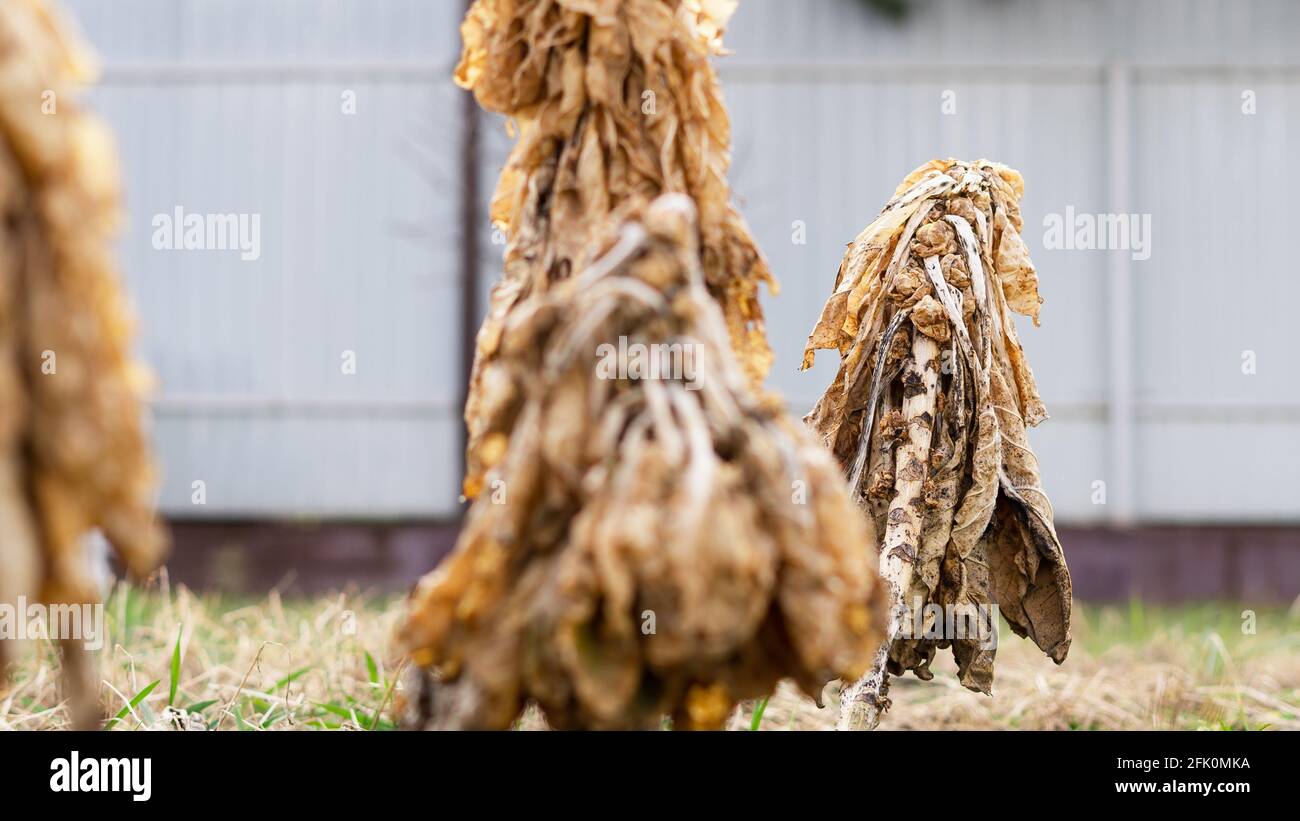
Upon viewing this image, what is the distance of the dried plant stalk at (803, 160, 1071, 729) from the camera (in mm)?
3021

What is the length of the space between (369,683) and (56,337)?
2568 millimetres

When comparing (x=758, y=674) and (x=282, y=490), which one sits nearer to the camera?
(x=758, y=674)

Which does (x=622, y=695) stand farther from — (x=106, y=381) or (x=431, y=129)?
(x=431, y=129)

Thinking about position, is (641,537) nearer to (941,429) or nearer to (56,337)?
(56,337)

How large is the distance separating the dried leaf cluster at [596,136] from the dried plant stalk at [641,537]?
319 millimetres

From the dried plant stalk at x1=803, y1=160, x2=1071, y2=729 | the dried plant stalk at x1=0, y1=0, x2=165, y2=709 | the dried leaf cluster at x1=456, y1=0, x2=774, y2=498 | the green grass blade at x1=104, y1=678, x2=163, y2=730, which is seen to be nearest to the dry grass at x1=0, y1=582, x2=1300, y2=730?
the green grass blade at x1=104, y1=678, x2=163, y2=730

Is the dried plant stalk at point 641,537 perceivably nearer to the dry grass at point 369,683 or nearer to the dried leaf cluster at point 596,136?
the dried leaf cluster at point 596,136

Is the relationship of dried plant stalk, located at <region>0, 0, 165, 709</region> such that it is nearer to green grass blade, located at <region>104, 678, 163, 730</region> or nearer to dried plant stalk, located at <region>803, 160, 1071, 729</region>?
green grass blade, located at <region>104, 678, 163, 730</region>

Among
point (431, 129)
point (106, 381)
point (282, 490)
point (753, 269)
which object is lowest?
point (282, 490)

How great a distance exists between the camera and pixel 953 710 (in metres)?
4.44

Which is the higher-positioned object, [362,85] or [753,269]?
[362,85]

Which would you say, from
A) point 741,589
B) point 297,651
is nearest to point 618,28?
point 741,589

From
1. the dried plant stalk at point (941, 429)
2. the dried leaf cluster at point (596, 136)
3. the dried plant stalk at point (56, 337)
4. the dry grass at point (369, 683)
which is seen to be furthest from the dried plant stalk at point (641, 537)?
the dry grass at point (369, 683)

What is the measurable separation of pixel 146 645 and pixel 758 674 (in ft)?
12.2
